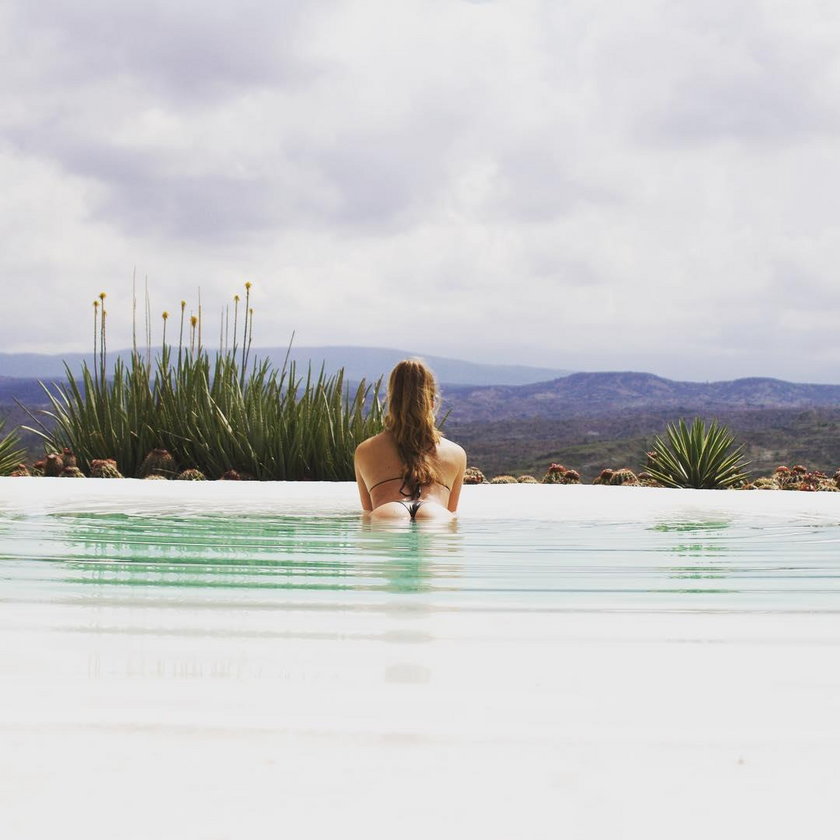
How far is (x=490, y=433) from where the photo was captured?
145ft

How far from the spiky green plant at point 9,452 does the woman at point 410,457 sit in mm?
5171

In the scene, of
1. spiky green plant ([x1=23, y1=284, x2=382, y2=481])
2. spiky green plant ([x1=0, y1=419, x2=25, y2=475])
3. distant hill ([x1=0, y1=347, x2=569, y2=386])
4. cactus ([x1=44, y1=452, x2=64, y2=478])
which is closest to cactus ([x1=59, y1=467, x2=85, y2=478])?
cactus ([x1=44, y1=452, x2=64, y2=478])

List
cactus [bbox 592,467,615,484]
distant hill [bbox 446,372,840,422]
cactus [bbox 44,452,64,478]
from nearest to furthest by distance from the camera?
cactus [bbox 44,452,64,478] → cactus [bbox 592,467,615,484] → distant hill [bbox 446,372,840,422]

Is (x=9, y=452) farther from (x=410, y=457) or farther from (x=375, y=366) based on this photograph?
(x=375, y=366)

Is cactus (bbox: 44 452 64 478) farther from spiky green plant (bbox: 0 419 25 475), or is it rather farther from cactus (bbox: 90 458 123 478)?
spiky green plant (bbox: 0 419 25 475)

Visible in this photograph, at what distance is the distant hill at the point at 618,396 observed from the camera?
2869 inches

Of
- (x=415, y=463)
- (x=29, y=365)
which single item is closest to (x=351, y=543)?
(x=415, y=463)

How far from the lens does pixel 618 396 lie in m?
82.3

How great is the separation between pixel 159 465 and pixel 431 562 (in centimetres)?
502

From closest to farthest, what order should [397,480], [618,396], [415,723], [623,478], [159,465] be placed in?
[415,723] → [397,480] → [159,465] → [623,478] → [618,396]

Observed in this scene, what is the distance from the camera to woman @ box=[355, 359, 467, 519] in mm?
3754

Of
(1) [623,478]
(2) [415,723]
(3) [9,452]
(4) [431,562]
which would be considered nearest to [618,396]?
(1) [623,478]

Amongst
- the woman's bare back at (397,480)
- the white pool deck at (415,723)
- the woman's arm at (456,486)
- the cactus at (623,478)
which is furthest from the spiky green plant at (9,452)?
the white pool deck at (415,723)

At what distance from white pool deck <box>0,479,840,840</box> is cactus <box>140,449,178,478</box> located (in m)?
5.48
